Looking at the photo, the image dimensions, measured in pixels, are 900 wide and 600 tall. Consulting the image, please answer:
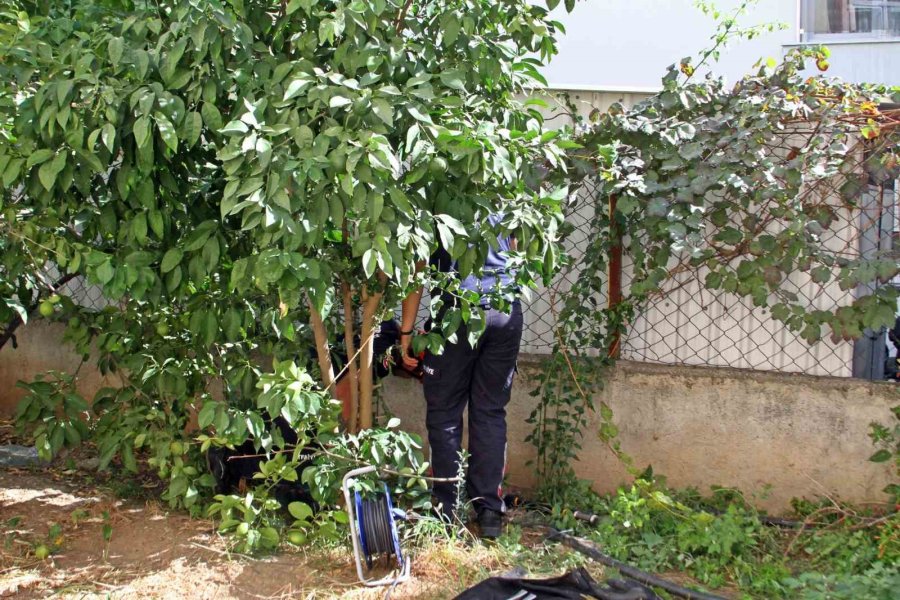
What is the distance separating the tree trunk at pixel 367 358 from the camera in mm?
4086

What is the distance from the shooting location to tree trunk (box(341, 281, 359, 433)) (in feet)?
13.7

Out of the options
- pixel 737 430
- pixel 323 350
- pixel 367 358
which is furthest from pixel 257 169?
pixel 737 430

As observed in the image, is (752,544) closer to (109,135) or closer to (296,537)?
(296,537)

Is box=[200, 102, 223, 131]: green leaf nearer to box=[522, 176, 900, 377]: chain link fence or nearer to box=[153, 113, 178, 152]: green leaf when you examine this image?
box=[153, 113, 178, 152]: green leaf

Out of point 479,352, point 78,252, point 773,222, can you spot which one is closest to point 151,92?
point 78,252

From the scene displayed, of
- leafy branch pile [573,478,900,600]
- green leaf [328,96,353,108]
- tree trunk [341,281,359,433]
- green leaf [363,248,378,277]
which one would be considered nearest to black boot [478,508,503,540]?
leafy branch pile [573,478,900,600]

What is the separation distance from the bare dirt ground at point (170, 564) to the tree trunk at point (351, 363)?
2.02 ft

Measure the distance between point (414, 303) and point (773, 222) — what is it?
1.79 meters

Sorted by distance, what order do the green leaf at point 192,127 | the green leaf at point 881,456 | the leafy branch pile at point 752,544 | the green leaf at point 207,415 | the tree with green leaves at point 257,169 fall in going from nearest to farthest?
1. the tree with green leaves at point 257,169
2. the green leaf at point 192,127
3. the leafy branch pile at point 752,544
4. the green leaf at point 207,415
5. the green leaf at point 881,456

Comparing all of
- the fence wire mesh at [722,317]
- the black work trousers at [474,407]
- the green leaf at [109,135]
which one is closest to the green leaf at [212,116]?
the green leaf at [109,135]

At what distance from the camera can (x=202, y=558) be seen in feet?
13.0

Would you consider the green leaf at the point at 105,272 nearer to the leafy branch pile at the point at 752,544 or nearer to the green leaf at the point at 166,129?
the green leaf at the point at 166,129

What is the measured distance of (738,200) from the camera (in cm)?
432

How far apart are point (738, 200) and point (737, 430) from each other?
113 cm
